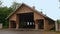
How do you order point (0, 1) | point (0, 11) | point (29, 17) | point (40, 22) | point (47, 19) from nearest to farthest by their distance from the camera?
point (47, 19)
point (40, 22)
point (29, 17)
point (0, 11)
point (0, 1)

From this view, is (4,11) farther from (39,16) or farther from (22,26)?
(39,16)

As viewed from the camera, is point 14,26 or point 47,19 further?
point 14,26

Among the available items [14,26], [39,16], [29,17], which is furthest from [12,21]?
[39,16]

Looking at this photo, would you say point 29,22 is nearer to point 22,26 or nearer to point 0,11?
point 22,26

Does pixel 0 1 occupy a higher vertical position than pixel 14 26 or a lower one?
higher

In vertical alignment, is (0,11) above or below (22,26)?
above

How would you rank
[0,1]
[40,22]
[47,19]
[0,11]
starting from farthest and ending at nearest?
1. [0,1]
2. [0,11]
3. [40,22]
4. [47,19]

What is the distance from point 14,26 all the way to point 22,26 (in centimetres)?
208

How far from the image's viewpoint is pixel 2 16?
5372 centimetres

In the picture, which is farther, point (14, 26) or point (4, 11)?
point (4, 11)

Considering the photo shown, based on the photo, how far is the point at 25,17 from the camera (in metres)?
51.1

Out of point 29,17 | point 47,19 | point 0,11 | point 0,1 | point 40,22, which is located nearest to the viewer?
point 47,19

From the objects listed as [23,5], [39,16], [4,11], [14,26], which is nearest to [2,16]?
[4,11]

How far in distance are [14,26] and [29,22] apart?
181 inches
